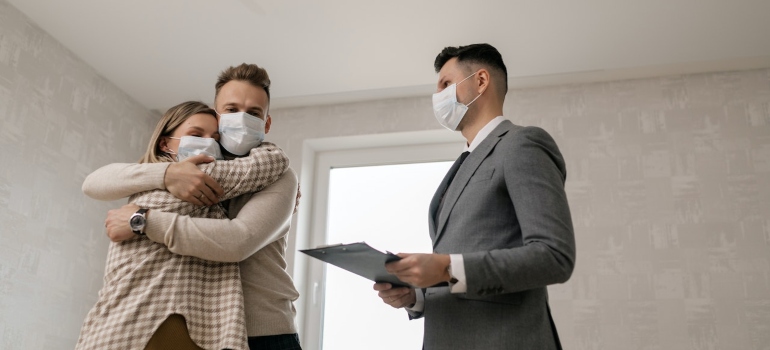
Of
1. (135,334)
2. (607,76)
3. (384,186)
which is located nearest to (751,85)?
(607,76)

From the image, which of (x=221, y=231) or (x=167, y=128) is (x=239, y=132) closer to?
(x=167, y=128)

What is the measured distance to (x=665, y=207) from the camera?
3.08m

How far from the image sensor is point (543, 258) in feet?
3.86

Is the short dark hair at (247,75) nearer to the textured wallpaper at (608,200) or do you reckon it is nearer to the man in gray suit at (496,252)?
the man in gray suit at (496,252)

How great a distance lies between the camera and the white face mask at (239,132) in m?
1.60

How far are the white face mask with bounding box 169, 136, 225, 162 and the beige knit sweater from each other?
0.47ft

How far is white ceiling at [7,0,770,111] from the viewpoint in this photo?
280 centimetres

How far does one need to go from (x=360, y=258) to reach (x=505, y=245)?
29cm

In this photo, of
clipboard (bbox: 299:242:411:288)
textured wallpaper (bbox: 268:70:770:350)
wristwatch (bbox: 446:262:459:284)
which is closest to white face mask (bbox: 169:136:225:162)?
clipboard (bbox: 299:242:411:288)

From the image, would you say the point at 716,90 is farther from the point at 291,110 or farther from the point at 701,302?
the point at 291,110

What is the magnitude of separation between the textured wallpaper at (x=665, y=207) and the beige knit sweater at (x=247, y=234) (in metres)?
1.89

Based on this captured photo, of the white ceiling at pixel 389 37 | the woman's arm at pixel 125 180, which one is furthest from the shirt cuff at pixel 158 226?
the white ceiling at pixel 389 37

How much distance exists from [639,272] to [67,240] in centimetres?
259

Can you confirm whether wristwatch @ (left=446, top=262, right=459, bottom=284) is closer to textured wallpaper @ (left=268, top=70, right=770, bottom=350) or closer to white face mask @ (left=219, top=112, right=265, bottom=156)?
white face mask @ (left=219, top=112, right=265, bottom=156)
